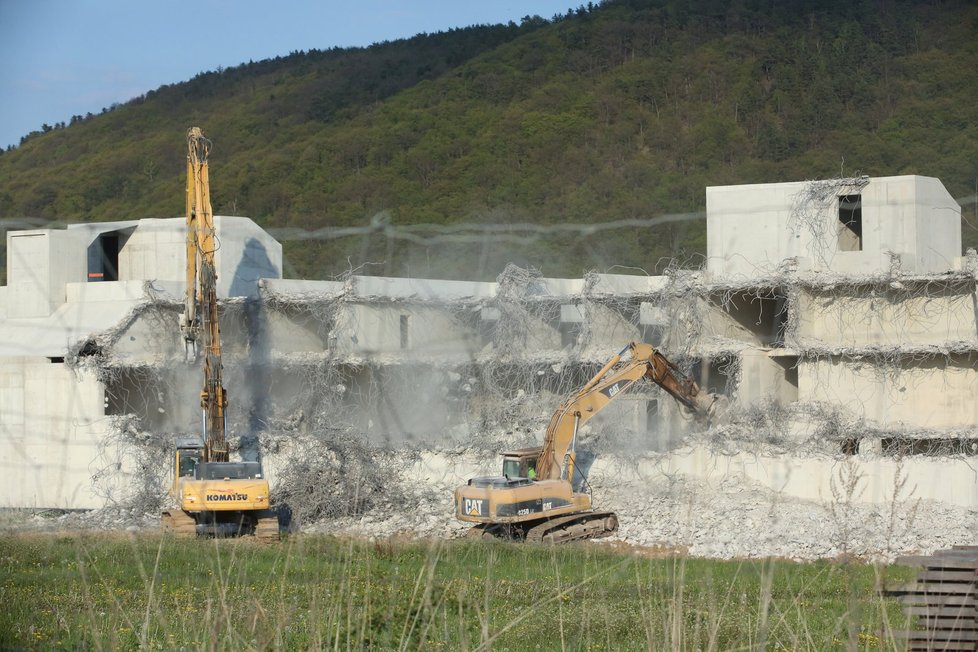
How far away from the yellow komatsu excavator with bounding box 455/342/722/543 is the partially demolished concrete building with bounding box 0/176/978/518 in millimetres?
3749

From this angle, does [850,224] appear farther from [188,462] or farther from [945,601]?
[945,601]

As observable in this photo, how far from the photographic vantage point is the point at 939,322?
2842 centimetres

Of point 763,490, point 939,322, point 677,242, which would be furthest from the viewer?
point 677,242

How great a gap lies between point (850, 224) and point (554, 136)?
3756cm

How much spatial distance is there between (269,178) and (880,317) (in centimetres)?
4611

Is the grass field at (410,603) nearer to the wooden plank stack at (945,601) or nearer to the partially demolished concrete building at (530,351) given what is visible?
the wooden plank stack at (945,601)

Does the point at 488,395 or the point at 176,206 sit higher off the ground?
the point at 176,206

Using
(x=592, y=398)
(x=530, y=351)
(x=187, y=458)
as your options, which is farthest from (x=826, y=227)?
(x=187, y=458)

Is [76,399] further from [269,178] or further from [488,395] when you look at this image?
[269,178]

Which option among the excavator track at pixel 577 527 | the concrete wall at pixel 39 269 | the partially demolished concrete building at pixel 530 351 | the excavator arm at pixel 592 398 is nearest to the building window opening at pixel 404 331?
the partially demolished concrete building at pixel 530 351

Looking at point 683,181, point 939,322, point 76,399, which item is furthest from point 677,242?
point 76,399

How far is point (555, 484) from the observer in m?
22.0

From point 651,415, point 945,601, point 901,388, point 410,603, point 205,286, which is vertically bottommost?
point 651,415

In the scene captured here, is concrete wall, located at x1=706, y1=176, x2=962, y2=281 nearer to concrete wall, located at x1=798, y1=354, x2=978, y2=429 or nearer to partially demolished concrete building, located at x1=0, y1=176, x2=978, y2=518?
partially demolished concrete building, located at x1=0, y1=176, x2=978, y2=518
